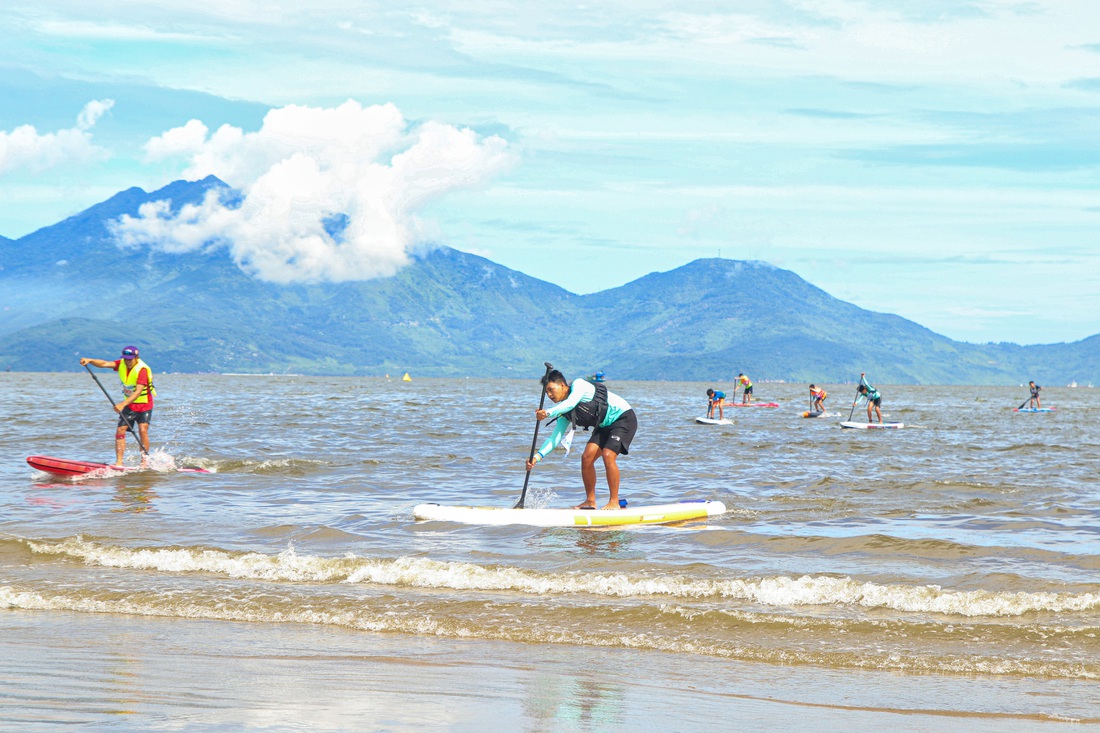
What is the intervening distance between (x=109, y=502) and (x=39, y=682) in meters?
9.98

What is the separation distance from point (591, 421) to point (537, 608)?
5219mm

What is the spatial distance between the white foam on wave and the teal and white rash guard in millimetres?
3317

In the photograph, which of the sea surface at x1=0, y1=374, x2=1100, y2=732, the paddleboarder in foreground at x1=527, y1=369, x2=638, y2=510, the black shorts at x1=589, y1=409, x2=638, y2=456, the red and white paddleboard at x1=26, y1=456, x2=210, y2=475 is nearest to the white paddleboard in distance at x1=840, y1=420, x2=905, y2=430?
the sea surface at x1=0, y1=374, x2=1100, y2=732

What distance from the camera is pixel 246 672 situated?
742 centimetres

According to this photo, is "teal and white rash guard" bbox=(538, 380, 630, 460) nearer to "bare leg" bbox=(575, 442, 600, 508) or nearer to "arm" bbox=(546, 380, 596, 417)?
"arm" bbox=(546, 380, 596, 417)

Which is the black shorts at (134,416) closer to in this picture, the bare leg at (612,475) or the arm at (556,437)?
the arm at (556,437)

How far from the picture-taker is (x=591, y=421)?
14.8m

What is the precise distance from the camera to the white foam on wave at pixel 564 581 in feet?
32.5

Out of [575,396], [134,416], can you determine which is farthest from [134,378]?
[575,396]

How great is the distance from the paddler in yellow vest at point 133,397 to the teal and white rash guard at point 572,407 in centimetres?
891

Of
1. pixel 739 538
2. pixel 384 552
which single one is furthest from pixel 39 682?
pixel 739 538

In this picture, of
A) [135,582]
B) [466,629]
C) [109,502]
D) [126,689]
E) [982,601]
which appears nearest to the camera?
[126,689]

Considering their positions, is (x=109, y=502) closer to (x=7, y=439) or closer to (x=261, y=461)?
(x=261, y=461)

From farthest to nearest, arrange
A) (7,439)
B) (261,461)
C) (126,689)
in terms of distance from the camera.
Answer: (7,439)
(261,461)
(126,689)
